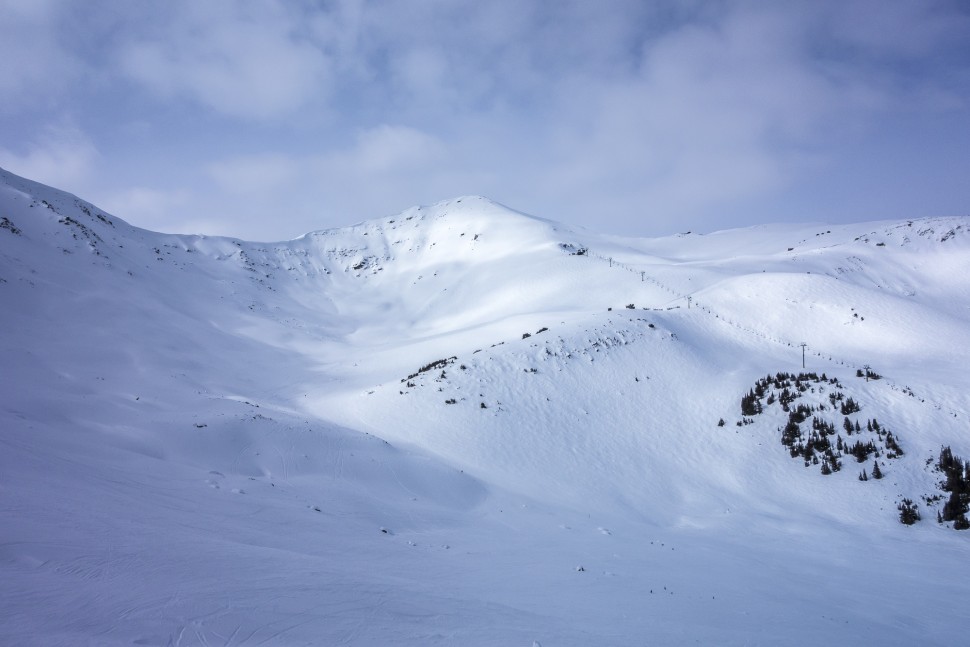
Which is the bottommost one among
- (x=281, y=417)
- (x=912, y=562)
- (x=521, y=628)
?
(x=521, y=628)

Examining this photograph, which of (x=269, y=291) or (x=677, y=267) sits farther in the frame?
(x=269, y=291)

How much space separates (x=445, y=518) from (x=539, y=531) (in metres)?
2.42

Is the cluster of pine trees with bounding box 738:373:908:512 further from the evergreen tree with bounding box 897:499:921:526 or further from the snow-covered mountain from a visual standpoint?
the snow-covered mountain

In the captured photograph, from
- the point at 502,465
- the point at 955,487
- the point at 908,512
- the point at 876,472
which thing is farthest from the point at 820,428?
the point at 502,465

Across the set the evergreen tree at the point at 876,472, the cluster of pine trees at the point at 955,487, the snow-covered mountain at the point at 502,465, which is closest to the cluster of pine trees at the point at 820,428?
the evergreen tree at the point at 876,472

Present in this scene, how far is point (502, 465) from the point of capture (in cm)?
1692

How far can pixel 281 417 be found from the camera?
54.8 feet

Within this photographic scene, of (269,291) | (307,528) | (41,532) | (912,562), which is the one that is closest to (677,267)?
(912,562)

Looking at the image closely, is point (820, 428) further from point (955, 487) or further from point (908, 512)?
point (908, 512)

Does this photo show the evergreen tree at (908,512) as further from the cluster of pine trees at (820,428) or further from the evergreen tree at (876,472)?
the evergreen tree at (876,472)

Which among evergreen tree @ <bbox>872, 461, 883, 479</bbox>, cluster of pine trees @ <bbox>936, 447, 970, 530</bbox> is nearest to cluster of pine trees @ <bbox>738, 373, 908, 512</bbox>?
evergreen tree @ <bbox>872, 461, 883, 479</bbox>

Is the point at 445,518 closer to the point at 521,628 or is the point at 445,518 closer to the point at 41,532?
the point at 521,628

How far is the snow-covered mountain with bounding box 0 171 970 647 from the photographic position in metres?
5.83

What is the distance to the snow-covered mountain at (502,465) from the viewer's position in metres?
5.83
